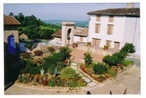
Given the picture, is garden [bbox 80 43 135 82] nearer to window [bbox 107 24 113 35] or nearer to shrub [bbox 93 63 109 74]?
shrub [bbox 93 63 109 74]

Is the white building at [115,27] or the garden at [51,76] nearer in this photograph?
the garden at [51,76]

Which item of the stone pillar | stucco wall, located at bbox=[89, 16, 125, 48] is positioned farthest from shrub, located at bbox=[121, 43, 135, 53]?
the stone pillar

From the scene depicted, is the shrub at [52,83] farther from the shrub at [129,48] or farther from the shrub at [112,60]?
the shrub at [129,48]

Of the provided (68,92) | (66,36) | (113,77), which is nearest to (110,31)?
(66,36)

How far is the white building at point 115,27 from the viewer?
20.4m

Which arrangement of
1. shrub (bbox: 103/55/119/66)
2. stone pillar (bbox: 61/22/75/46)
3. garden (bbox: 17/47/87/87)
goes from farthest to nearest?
stone pillar (bbox: 61/22/75/46) → shrub (bbox: 103/55/119/66) → garden (bbox: 17/47/87/87)

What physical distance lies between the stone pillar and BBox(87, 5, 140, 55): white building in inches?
108

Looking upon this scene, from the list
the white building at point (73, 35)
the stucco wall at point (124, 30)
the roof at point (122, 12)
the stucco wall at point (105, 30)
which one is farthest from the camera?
the white building at point (73, 35)

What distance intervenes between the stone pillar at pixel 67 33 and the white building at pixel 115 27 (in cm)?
274

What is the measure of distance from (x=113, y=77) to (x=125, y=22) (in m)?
9.16

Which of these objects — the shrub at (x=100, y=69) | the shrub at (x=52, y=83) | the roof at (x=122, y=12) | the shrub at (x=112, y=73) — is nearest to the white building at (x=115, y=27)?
the roof at (x=122, y=12)

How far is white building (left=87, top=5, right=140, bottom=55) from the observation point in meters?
20.4

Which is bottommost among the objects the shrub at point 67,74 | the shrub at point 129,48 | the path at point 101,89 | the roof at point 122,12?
the path at point 101,89

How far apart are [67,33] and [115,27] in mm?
6478
